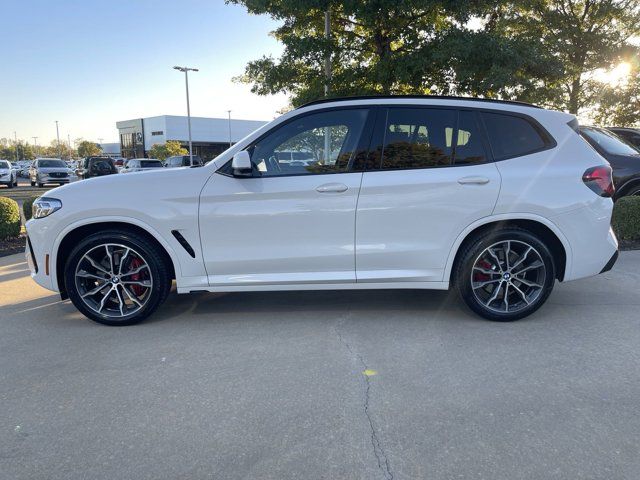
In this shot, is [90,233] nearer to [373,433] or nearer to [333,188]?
[333,188]

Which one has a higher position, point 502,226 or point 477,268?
point 502,226

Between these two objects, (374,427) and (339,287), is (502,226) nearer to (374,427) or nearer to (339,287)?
(339,287)

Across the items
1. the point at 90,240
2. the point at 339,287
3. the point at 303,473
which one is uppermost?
the point at 90,240

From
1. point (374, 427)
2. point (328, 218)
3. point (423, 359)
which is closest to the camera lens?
point (374, 427)

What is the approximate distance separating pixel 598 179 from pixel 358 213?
2075mm

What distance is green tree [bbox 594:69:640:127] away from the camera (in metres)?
21.0

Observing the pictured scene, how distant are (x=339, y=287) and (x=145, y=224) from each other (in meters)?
1.75

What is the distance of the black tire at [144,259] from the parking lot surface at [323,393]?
0.14 meters

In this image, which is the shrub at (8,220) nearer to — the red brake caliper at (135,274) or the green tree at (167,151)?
the red brake caliper at (135,274)

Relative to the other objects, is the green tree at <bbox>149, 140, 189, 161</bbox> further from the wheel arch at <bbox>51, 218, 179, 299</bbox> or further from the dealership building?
the wheel arch at <bbox>51, 218, 179, 299</bbox>

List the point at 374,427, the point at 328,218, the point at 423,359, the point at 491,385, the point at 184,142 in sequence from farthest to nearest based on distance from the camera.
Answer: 1. the point at 184,142
2. the point at 328,218
3. the point at 423,359
4. the point at 491,385
5. the point at 374,427

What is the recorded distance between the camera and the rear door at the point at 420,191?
13.3 ft

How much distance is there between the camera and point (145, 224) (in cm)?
411

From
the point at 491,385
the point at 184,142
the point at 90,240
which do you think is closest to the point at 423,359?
the point at 491,385
